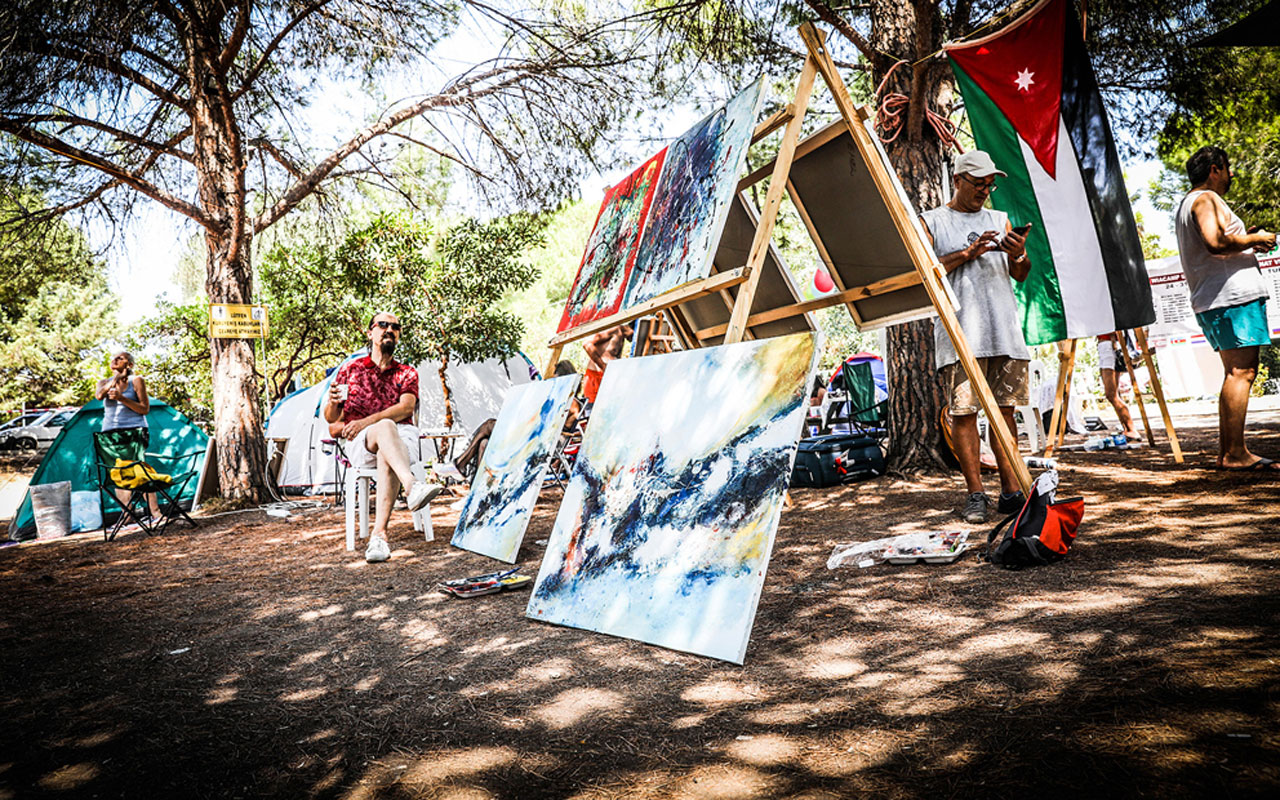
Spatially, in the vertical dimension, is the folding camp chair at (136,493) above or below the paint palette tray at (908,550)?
above

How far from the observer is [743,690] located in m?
1.70

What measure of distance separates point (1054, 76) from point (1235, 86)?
347cm

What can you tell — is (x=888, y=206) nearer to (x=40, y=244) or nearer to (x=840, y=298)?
(x=840, y=298)

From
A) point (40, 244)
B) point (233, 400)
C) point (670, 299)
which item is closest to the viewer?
point (670, 299)

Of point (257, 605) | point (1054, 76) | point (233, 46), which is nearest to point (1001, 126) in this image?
point (1054, 76)

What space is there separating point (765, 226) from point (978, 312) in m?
1.37

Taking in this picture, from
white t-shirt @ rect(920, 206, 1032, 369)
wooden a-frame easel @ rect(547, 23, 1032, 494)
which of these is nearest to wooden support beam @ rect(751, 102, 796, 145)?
wooden a-frame easel @ rect(547, 23, 1032, 494)

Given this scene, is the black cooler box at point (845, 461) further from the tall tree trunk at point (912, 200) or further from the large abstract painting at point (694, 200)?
the large abstract painting at point (694, 200)

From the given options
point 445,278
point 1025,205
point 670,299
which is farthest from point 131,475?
point 1025,205

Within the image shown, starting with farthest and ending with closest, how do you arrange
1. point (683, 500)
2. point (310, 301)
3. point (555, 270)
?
point (555, 270) → point (310, 301) → point (683, 500)

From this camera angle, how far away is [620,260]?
347cm

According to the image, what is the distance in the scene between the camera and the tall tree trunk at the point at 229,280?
23.7 feet

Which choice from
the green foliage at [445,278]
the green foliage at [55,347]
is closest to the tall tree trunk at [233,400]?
the green foliage at [445,278]

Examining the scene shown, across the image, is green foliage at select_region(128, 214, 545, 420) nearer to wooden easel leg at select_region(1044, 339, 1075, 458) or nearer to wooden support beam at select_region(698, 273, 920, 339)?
wooden support beam at select_region(698, 273, 920, 339)
